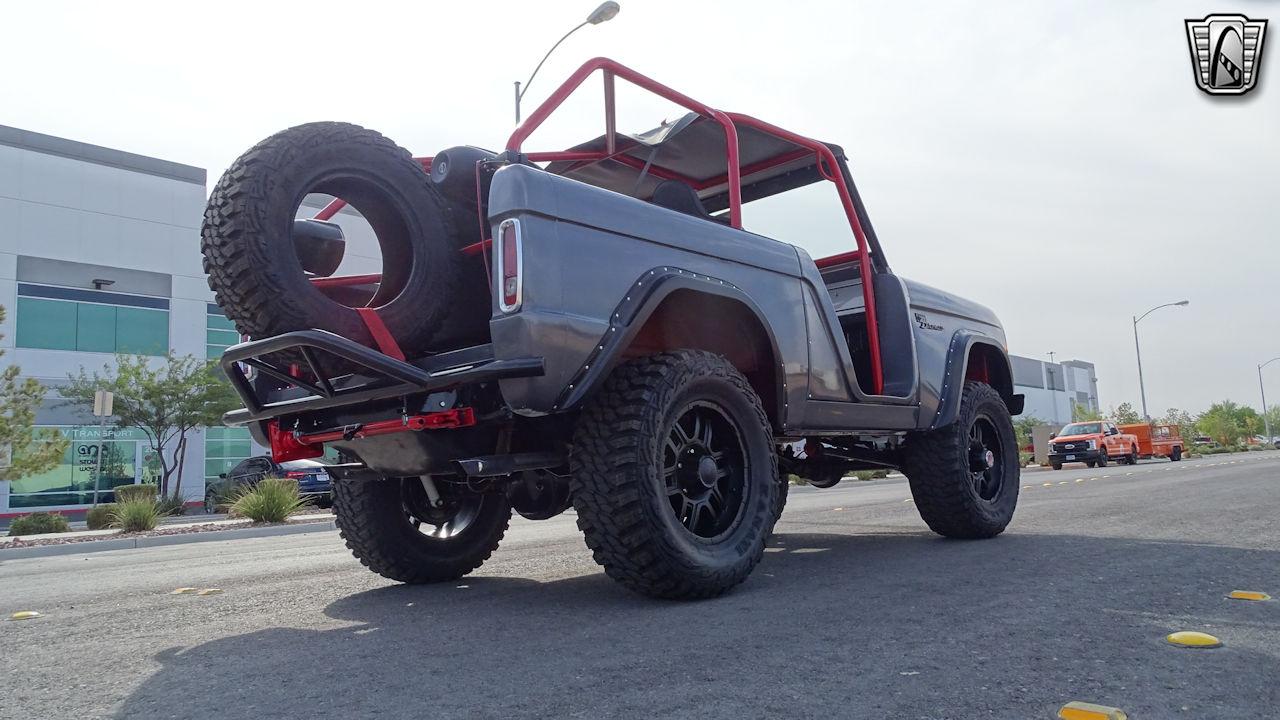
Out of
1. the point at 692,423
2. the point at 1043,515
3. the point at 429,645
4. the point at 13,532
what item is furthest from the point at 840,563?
the point at 13,532

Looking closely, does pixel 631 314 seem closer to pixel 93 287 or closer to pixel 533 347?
pixel 533 347

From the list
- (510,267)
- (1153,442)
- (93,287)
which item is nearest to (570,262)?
(510,267)

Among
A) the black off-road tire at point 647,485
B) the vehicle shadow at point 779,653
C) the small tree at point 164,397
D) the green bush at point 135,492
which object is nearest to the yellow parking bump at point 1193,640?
the vehicle shadow at point 779,653

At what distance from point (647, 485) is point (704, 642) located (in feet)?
2.37

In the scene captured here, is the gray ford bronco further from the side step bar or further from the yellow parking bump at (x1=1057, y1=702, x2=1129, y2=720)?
the yellow parking bump at (x1=1057, y1=702, x2=1129, y2=720)

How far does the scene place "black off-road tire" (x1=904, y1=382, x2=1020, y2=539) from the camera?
558cm

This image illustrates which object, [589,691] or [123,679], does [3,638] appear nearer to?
[123,679]

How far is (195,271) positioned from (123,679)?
104ft

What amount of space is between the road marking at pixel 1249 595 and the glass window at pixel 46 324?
3169 cm

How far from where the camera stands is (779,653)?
2670mm

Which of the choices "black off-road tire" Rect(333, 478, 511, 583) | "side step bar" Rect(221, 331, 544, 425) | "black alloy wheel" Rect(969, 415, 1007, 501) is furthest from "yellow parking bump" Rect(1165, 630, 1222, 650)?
"black off-road tire" Rect(333, 478, 511, 583)

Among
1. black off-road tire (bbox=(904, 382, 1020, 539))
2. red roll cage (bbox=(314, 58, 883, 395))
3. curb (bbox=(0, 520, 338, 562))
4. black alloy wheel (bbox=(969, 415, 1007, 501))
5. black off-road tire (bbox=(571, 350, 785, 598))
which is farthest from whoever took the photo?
curb (bbox=(0, 520, 338, 562))

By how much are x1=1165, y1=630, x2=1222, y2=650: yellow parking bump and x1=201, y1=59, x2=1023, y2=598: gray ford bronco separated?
63.5 inches

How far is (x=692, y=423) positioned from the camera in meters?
3.93
